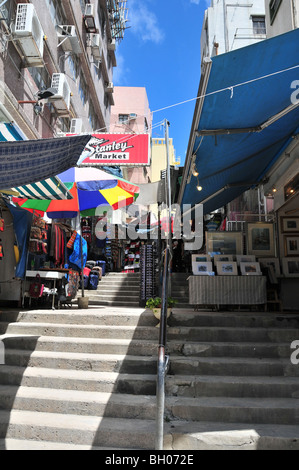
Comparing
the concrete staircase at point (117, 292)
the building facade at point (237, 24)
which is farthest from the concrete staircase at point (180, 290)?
the building facade at point (237, 24)

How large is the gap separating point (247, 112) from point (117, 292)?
6.84 metres

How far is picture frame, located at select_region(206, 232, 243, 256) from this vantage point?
334 inches

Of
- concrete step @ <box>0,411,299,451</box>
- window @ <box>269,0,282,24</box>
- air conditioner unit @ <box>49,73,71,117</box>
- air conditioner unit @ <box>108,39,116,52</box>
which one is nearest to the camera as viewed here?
concrete step @ <box>0,411,299,451</box>

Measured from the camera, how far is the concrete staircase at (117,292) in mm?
9414

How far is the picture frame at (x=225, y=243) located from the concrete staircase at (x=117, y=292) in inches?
107

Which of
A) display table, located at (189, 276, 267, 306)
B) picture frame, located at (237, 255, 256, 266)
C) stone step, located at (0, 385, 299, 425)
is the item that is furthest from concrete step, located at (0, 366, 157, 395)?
picture frame, located at (237, 255, 256, 266)

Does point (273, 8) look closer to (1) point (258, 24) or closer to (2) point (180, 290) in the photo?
(2) point (180, 290)

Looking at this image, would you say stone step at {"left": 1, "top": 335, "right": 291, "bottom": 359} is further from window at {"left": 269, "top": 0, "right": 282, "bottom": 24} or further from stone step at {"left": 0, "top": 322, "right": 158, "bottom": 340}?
window at {"left": 269, "top": 0, "right": 282, "bottom": 24}

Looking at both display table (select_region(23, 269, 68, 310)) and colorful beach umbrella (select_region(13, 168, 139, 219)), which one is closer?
display table (select_region(23, 269, 68, 310))

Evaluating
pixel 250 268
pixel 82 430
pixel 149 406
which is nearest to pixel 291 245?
pixel 250 268

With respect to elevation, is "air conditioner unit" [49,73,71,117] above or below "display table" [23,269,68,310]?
above

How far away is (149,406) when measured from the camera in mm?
3643

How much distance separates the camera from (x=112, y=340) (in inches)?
194

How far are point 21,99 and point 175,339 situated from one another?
8270 mm
